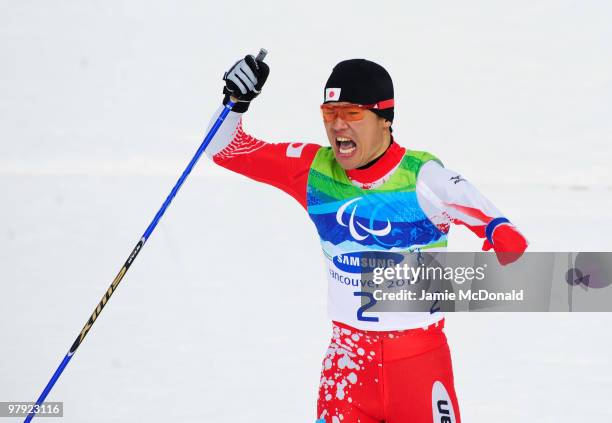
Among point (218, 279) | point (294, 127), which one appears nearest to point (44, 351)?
point (218, 279)

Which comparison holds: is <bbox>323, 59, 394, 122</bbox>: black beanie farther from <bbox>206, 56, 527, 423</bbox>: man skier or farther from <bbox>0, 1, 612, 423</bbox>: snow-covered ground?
<bbox>0, 1, 612, 423</bbox>: snow-covered ground

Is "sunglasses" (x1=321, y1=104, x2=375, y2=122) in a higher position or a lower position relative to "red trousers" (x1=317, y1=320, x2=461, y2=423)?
higher

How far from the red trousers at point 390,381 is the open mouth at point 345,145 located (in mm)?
494

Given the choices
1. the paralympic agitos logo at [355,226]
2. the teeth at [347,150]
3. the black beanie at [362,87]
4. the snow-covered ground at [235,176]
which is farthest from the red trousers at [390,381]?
the snow-covered ground at [235,176]

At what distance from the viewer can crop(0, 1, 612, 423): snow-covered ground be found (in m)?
4.76

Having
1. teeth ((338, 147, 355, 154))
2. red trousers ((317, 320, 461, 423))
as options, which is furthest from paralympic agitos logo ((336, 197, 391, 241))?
red trousers ((317, 320, 461, 423))

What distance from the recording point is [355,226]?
9.21 feet

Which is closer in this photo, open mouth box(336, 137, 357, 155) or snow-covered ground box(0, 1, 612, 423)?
open mouth box(336, 137, 357, 155)

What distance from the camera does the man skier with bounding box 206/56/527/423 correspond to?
2.76 m

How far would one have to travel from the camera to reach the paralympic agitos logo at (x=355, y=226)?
2.77 m

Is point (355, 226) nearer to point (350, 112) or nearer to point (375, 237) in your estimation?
point (375, 237)

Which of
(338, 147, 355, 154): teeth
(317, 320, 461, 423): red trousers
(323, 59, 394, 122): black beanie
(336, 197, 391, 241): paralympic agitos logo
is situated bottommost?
(317, 320, 461, 423): red trousers

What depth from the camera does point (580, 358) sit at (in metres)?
4.57

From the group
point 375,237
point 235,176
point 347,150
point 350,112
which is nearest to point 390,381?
point 375,237
